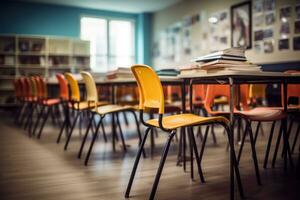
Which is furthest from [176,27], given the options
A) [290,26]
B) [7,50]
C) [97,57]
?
[7,50]

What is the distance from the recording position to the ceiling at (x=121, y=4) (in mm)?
9617

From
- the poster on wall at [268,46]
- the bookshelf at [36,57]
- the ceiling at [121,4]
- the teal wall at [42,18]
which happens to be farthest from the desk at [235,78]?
the teal wall at [42,18]

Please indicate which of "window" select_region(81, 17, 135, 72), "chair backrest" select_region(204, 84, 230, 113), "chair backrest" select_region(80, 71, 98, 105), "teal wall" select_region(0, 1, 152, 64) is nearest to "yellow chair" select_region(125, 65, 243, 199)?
"chair backrest" select_region(204, 84, 230, 113)

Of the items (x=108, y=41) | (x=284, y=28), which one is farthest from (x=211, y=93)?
(x=108, y=41)

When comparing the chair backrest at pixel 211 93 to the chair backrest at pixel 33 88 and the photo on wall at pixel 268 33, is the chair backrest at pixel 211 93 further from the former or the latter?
the photo on wall at pixel 268 33

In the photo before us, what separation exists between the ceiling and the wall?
1.03 ft

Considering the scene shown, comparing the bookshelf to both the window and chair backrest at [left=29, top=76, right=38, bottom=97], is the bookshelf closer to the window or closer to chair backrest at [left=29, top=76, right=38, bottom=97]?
the window

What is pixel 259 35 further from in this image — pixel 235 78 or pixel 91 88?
pixel 235 78

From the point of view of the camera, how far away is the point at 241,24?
298 inches

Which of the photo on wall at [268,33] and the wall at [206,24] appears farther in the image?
the photo on wall at [268,33]

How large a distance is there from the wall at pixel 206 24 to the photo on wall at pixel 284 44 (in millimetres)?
75

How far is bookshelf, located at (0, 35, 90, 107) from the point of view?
9211 millimetres

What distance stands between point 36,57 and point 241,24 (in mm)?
5746

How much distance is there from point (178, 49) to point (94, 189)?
26.8 feet
